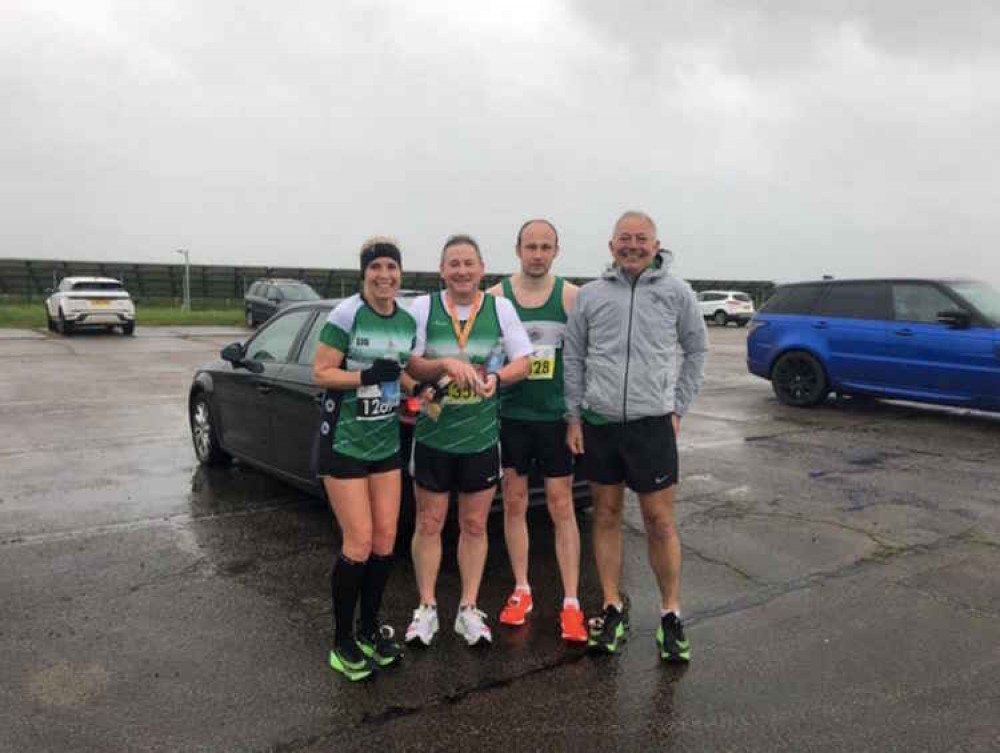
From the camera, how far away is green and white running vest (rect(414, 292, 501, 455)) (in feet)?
11.3

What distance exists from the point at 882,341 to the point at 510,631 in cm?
782

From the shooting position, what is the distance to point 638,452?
3.44 metres

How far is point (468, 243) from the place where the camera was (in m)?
3.50

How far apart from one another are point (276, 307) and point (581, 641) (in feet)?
82.5

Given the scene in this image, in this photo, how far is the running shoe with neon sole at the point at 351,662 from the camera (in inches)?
128

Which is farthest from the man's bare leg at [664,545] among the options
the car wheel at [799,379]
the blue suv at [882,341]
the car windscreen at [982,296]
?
the car wheel at [799,379]

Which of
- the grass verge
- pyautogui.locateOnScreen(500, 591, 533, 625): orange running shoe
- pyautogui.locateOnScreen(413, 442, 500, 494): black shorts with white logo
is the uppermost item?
pyautogui.locateOnScreen(413, 442, 500, 494): black shorts with white logo

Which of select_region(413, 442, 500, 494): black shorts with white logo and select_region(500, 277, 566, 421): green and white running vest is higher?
select_region(500, 277, 566, 421): green and white running vest

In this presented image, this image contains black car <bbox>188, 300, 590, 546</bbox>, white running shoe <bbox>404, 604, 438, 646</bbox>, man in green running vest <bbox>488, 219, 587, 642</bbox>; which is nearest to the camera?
white running shoe <bbox>404, 604, 438, 646</bbox>

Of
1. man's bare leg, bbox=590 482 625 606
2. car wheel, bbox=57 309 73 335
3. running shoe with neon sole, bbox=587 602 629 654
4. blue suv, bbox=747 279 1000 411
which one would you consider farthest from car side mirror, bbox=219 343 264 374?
car wheel, bbox=57 309 73 335

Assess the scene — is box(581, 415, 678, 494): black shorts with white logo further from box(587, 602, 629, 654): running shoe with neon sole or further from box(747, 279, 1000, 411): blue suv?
box(747, 279, 1000, 411): blue suv

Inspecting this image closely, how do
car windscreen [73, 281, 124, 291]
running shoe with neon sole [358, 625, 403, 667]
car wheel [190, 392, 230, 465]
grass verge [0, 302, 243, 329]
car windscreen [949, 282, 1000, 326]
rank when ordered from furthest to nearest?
1. grass verge [0, 302, 243, 329]
2. car windscreen [73, 281, 124, 291]
3. car windscreen [949, 282, 1000, 326]
4. car wheel [190, 392, 230, 465]
5. running shoe with neon sole [358, 625, 403, 667]

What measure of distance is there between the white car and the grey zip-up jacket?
908 inches

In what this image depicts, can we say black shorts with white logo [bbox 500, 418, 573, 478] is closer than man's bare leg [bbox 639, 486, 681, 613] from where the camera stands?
No
